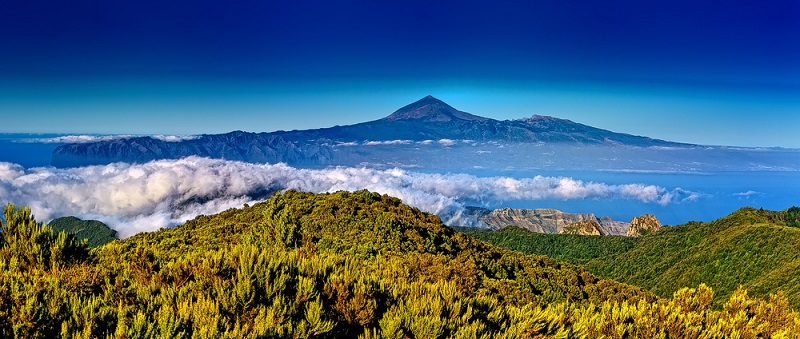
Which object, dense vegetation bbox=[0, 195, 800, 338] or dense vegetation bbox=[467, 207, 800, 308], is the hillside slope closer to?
dense vegetation bbox=[467, 207, 800, 308]

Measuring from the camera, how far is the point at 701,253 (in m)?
112

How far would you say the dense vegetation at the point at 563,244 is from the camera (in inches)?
5930

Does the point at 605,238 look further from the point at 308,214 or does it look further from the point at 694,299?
the point at 694,299

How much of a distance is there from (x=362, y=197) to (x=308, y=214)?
8.19 m

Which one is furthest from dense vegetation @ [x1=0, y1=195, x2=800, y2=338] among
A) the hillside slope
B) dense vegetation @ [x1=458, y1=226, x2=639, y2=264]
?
dense vegetation @ [x1=458, y1=226, x2=639, y2=264]

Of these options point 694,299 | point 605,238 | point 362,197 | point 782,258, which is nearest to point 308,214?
point 362,197

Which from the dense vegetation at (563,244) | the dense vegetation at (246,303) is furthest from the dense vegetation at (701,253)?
the dense vegetation at (246,303)

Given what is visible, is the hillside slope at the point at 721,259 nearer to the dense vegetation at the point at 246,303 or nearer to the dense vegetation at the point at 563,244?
the dense vegetation at the point at 563,244

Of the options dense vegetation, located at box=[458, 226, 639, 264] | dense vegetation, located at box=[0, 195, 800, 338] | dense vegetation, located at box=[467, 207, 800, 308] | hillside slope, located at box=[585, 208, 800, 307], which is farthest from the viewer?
dense vegetation, located at box=[458, 226, 639, 264]

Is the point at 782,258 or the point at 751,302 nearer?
the point at 751,302

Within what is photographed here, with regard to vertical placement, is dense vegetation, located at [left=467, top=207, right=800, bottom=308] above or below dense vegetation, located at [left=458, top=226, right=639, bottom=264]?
above

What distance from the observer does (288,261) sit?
8172 mm

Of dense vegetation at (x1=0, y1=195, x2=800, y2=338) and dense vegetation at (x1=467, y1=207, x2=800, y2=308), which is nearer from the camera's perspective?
dense vegetation at (x1=0, y1=195, x2=800, y2=338)

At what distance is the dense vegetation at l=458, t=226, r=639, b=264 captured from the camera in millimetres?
150625
